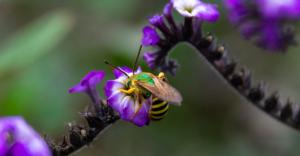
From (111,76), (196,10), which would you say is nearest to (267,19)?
(196,10)

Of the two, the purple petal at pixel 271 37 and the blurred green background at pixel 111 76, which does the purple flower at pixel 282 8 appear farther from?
Result: the blurred green background at pixel 111 76

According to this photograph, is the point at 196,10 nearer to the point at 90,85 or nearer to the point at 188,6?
the point at 188,6

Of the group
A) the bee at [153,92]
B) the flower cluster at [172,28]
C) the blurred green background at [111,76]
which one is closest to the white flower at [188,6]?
the flower cluster at [172,28]

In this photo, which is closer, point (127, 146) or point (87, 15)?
point (127, 146)

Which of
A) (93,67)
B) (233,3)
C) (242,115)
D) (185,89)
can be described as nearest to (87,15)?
(93,67)

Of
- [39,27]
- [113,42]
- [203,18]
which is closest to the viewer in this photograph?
[203,18]

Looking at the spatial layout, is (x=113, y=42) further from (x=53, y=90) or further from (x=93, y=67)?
(x=53, y=90)
